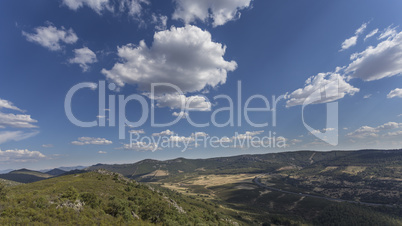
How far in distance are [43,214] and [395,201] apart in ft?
843

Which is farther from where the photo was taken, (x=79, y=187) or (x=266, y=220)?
(x=266, y=220)

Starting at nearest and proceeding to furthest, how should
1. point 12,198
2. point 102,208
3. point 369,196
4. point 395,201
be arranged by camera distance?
point 12,198 < point 102,208 < point 395,201 < point 369,196

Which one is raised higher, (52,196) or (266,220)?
(52,196)

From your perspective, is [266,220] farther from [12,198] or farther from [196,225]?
[12,198]

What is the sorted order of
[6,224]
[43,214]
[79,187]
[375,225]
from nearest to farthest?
1. [6,224]
2. [43,214]
3. [79,187]
4. [375,225]

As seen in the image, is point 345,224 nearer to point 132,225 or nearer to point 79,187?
point 132,225

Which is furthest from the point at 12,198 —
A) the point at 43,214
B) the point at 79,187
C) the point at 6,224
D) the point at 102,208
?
the point at 79,187

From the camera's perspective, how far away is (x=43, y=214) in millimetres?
25516

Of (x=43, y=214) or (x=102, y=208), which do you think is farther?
(x=102, y=208)

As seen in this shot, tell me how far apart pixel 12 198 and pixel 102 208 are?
14.2m

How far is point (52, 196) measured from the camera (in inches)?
1298

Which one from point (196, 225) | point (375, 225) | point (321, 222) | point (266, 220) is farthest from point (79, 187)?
point (375, 225)

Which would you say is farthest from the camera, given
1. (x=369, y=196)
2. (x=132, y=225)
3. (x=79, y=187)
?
(x=369, y=196)

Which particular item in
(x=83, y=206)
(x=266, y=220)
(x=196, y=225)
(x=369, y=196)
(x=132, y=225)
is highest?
(x=83, y=206)
